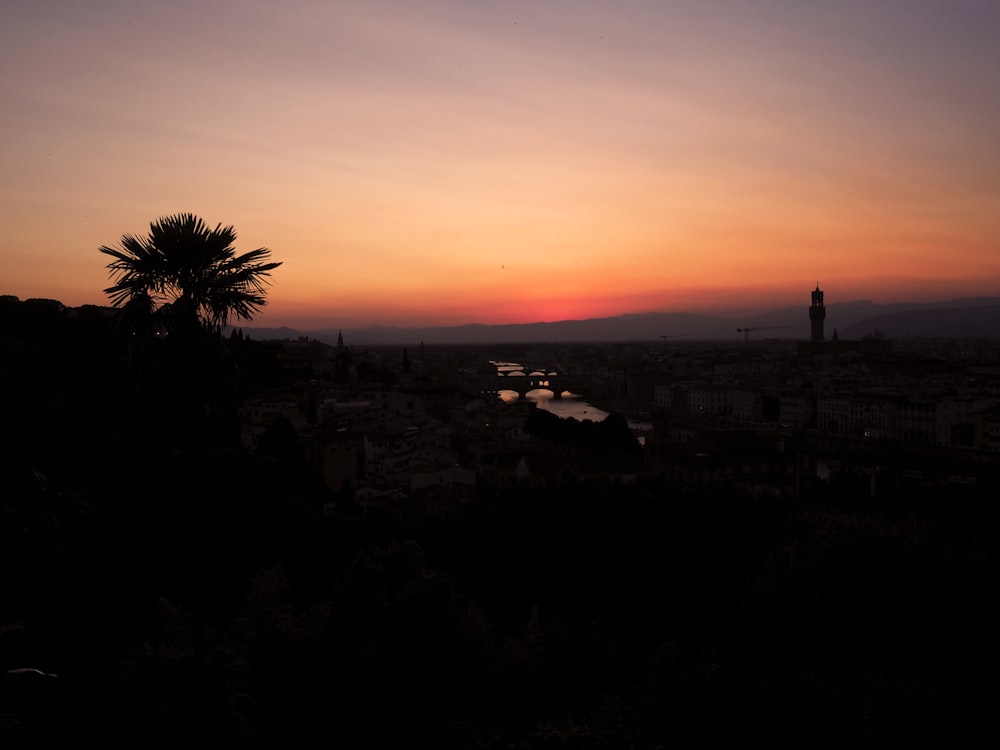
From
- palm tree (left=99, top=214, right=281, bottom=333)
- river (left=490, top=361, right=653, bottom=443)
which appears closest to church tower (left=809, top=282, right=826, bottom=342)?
river (left=490, top=361, right=653, bottom=443)

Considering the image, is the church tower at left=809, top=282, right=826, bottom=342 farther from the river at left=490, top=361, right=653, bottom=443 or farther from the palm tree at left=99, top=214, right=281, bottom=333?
the palm tree at left=99, top=214, right=281, bottom=333

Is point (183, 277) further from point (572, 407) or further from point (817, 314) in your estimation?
point (817, 314)

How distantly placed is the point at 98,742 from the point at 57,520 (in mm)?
1525

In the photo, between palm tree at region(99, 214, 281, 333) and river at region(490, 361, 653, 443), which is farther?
river at region(490, 361, 653, 443)

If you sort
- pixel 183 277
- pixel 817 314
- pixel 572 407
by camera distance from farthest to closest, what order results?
1. pixel 817 314
2. pixel 572 407
3. pixel 183 277

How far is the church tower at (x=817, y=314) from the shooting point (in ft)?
417

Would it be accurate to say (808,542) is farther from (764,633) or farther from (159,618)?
(159,618)

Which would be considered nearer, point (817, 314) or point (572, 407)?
point (572, 407)

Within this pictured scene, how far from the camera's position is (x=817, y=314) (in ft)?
429

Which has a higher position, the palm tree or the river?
the palm tree

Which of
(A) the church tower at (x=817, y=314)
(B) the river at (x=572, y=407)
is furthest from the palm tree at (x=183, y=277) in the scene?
(A) the church tower at (x=817, y=314)

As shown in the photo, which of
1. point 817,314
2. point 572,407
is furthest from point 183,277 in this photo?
point 817,314

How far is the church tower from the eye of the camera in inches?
5005

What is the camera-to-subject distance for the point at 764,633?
643 centimetres
